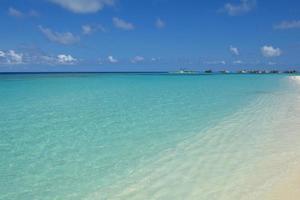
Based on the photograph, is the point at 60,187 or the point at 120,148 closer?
the point at 60,187

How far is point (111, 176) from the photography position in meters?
4.39

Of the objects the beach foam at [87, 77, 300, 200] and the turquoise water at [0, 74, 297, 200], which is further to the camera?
the turquoise water at [0, 74, 297, 200]

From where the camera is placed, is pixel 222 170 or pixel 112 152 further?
pixel 112 152

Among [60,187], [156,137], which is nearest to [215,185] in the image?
[60,187]

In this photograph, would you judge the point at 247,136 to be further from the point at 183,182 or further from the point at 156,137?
the point at 183,182

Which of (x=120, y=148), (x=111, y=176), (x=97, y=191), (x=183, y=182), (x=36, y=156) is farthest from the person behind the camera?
(x=120, y=148)

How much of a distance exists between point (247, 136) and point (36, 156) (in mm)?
4500

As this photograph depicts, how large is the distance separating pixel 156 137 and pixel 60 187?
316 cm

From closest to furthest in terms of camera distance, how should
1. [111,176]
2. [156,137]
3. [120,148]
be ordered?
[111,176]
[120,148]
[156,137]

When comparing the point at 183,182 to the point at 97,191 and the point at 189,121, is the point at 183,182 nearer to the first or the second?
the point at 97,191

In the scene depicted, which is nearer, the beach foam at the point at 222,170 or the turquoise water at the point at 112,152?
the beach foam at the point at 222,170

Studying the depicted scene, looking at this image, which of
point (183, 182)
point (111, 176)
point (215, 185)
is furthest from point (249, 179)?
point (111, 176)

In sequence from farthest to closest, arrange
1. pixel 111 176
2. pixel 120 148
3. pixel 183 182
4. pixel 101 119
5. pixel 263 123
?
pixel 101 119 → pixel 263 123 → pixel 120 148 → pixel 111 176 → pixel 183 182

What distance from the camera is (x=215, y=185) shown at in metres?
3.99
